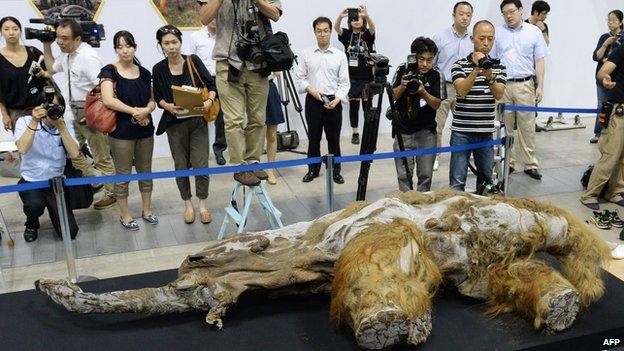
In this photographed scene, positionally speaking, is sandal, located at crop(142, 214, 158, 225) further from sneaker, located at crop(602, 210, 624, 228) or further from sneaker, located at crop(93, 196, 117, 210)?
sneaker, located at crop(602, 210, 624, 228)

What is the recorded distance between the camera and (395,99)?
18.3ft

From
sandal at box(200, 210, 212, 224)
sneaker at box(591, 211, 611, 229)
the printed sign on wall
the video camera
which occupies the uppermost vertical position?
the printed sign on wall

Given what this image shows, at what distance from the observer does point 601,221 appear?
578 centimetres

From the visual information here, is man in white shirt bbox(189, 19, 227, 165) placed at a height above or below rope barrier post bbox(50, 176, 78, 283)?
above

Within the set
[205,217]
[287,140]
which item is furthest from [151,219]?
[287,140]

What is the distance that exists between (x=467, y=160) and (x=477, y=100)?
0.60m

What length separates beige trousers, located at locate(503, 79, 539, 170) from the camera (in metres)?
7.10

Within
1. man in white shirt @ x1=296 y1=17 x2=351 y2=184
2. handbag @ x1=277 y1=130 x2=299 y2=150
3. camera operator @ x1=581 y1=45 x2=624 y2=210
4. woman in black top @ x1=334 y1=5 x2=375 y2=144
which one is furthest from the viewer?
handbag @ x1=277 y1=130 x2=299 y2=150

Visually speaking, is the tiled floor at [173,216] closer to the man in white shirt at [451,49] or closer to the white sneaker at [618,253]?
the white sneaker at [618,253]

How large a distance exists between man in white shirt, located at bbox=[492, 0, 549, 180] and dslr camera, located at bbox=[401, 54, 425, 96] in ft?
7.24

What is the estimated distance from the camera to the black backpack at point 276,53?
4.93m

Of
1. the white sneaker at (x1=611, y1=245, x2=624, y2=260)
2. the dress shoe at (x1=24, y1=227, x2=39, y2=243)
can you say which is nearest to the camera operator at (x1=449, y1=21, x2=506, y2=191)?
the white sneaker at (x1=611, y1=245, x2=624, y2=260)

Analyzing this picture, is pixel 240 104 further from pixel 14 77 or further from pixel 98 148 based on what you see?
pixel 14 77

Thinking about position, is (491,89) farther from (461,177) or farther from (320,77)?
(320,77)
